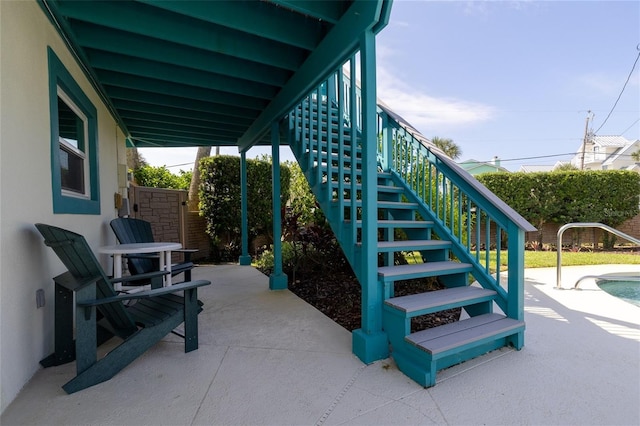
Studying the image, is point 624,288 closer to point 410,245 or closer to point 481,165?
point 410,245

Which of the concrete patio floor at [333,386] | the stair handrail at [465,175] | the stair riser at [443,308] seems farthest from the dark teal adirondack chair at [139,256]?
the stair handrail at [465,175]

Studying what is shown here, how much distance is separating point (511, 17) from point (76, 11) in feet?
32.6

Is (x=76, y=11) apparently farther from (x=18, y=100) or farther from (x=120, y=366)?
(x=120, y=366)

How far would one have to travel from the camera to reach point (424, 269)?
8.00 feet

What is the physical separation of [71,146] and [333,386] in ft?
11.5

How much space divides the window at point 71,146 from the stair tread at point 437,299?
8.97 feet

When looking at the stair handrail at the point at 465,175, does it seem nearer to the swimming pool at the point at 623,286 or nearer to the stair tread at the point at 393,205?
the stair tread at the point at 393,205

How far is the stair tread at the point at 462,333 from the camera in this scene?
1.82m

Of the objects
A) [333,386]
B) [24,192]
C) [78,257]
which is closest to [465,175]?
[333,386]

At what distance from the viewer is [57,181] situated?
2256 mm

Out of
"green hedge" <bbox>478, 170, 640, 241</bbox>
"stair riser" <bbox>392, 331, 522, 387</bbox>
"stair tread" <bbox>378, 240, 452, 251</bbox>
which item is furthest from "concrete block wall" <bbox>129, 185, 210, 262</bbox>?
"green hedge" <bbox>478, 170, 640, 241</bbox>

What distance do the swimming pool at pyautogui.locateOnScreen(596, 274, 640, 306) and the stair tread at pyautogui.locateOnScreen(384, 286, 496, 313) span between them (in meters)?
2.60

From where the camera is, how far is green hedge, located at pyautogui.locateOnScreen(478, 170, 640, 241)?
825 cm

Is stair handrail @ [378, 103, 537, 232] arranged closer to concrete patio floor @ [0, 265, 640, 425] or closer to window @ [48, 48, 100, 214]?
concrete patio floor @ [0, 265, 640, 425]
